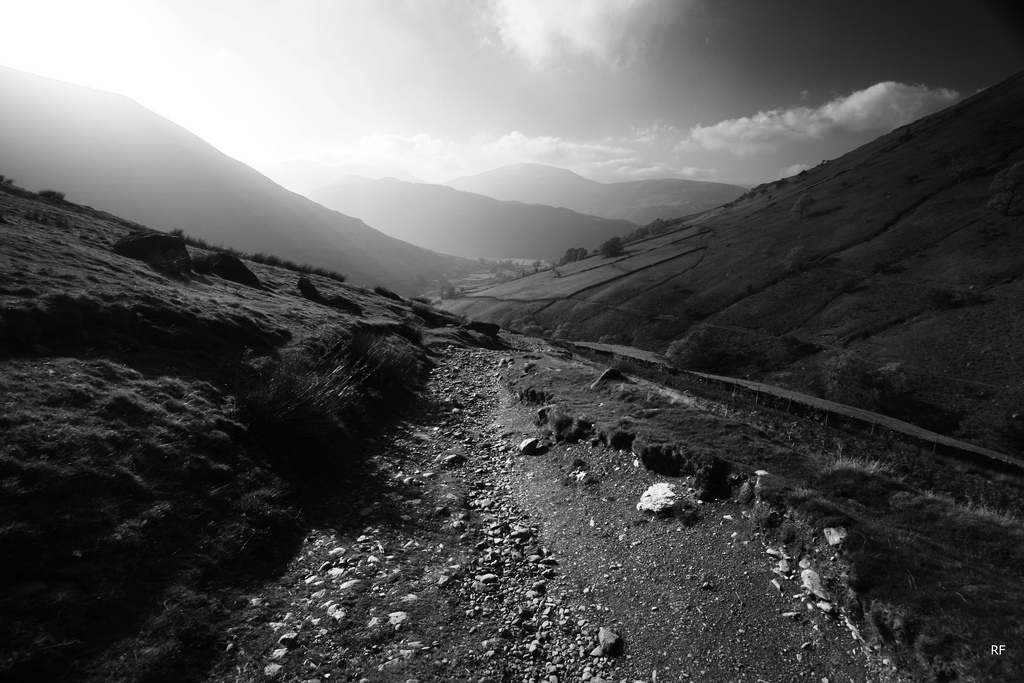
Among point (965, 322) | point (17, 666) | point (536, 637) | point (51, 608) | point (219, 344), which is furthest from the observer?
point (965, 322)

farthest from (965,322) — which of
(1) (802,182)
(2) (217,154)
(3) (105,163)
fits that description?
(2) (217,154)

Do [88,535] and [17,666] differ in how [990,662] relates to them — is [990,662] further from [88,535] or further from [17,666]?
[88,535]

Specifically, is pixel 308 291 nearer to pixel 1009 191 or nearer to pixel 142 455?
pixel 142 455

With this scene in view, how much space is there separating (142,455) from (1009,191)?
96403 mm

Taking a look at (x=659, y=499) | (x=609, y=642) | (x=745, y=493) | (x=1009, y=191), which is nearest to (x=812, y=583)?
(x=745, y=493)

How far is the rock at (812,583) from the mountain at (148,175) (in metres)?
146

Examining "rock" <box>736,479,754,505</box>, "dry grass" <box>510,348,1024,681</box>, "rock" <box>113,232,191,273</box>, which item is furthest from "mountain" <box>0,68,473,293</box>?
"rock" <box>736,479,754,505</box>

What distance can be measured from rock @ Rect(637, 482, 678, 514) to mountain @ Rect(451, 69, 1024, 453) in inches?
1727

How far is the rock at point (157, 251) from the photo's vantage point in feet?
59.3

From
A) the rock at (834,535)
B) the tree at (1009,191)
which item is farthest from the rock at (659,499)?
the tree at (1009,191)

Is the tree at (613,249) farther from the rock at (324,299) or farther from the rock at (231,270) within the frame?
the rock at (231,270)

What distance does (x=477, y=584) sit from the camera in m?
6.19

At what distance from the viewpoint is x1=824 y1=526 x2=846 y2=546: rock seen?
214 inches

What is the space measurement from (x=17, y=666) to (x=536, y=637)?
505 centimetres
